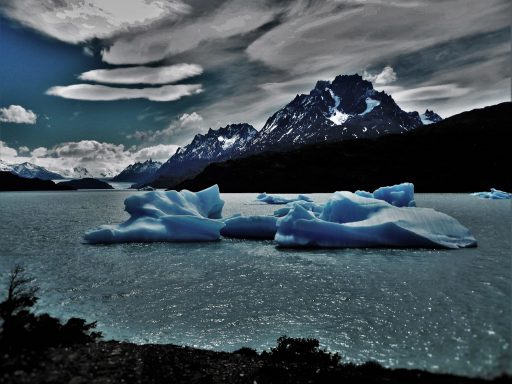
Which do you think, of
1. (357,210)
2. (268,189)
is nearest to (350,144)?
(268,189)

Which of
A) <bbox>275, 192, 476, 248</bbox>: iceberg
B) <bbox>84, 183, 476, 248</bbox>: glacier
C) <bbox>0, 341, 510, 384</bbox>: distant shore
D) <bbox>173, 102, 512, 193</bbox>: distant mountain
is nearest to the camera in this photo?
<bbox>0, 341, 510, 384</bbox>: distant shore

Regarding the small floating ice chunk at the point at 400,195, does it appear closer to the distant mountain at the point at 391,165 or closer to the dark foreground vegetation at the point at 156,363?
the dark foreground vegetation at the point at 156,363

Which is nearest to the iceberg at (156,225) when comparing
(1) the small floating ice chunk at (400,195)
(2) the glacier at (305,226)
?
(2) the glacier at (305,226)

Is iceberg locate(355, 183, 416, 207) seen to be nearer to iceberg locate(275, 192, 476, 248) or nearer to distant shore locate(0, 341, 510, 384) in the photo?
iceberg locate(275, 192, 476, 248)

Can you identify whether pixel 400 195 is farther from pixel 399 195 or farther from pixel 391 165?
pixel 391 165

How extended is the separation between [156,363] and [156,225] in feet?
63.8

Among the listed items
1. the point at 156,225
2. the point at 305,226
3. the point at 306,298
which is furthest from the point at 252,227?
the point at 306,298

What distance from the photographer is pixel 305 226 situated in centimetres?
2330

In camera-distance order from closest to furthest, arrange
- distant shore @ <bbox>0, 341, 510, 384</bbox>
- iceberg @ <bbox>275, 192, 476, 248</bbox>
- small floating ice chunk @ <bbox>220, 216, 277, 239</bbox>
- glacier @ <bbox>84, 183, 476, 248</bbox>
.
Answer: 1. distant shore @ <bbox>0, 341, 510, 384</bbox>
2. iceberg @ <bbox>275, 192, 476, 248</bbox>
3. glacier @ <bbox>84, 183, 476, 248</bbox>
4. small floating ice chunk @ <bbox>220, 216, 277, 239</bbox>

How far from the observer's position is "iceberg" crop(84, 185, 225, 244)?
1003 inches

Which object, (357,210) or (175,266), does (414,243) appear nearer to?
(357,210)

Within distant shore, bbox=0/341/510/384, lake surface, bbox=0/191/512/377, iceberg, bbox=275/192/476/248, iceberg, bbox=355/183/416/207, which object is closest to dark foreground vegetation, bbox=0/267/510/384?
distant shore, bbox=0/341/510/384

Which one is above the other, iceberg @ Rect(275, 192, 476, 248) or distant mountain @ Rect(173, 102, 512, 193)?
distant mountain @ Rect(173, 102, 512, 193)

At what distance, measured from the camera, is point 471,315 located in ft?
34.4
